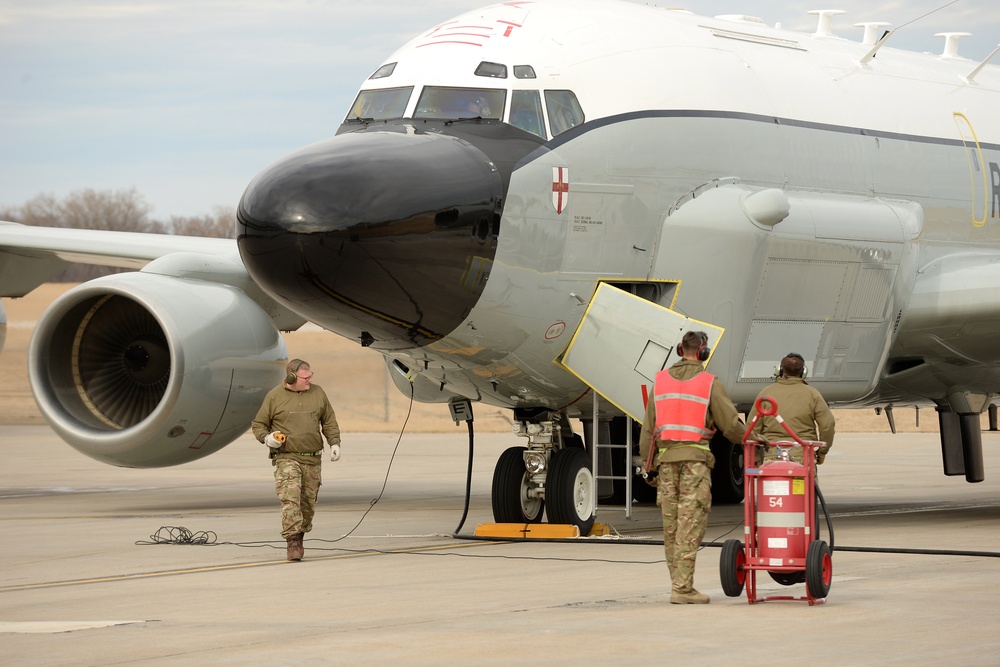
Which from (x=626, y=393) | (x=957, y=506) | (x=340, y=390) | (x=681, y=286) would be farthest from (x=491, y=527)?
(x=340, y=390)

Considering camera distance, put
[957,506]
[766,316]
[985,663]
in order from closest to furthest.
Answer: [985,663] → [766,316] → [957,506]

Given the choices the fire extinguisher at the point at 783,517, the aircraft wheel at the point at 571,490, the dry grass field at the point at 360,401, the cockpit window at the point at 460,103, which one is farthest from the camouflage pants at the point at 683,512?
the dry grass field at the point at 360,401

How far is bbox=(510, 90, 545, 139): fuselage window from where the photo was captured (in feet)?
45.4

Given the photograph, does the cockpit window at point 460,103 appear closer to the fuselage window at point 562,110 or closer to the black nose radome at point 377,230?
the fuselage window at point 562,110

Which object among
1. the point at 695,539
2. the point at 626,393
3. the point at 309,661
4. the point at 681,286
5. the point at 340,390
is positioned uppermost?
the point at 340,390

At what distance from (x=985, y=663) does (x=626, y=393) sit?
6.37 metres

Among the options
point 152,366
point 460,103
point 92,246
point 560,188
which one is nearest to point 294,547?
point 560,188

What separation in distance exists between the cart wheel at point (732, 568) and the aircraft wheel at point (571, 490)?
4000 millimetres

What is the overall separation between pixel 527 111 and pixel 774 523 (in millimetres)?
4965

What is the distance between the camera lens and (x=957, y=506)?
20.0 m

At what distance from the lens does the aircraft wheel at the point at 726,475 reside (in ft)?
66.0

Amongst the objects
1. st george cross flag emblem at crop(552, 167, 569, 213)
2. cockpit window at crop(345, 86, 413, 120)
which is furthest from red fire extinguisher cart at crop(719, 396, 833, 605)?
cockpit window at crop(345, 86, 413, 120)

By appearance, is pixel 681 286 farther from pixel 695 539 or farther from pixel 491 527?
→ pixel 695 539

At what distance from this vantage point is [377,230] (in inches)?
Answer: 488
